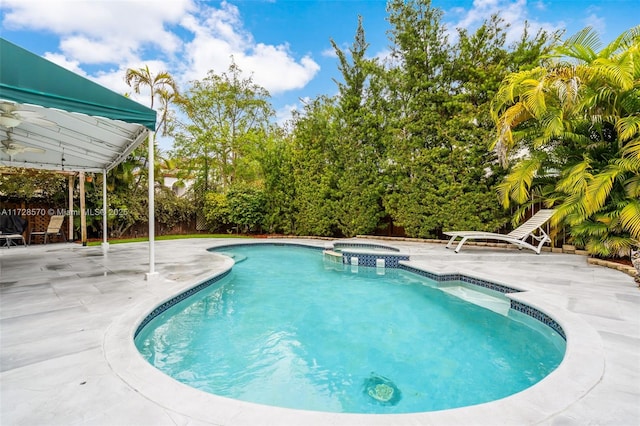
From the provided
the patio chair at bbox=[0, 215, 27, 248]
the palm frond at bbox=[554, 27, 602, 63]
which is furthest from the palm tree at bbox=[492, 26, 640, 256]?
the patio chair at bbox=[0, 215, 27, 248]

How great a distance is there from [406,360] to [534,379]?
1.29m

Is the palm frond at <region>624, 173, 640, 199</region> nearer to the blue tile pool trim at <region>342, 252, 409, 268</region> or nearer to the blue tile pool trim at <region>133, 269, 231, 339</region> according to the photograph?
the blue tile pool trim at <region>342, 252, 409, 268</region>

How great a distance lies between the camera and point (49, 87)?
3467mm

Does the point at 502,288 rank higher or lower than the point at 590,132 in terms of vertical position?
lower

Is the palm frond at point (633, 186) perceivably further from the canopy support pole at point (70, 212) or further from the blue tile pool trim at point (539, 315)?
the canopy support pole at point (70, 212)

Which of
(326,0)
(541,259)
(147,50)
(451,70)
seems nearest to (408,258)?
(541,259)

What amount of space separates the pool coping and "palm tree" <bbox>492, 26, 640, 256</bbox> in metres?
5.28

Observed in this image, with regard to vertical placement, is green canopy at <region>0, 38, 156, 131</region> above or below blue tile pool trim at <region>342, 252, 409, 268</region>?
above

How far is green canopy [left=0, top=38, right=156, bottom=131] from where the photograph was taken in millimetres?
3062

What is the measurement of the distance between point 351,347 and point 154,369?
231cm

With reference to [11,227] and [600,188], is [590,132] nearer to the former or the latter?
[600,188]

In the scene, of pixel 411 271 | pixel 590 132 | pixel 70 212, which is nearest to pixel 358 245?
pixel 411 271

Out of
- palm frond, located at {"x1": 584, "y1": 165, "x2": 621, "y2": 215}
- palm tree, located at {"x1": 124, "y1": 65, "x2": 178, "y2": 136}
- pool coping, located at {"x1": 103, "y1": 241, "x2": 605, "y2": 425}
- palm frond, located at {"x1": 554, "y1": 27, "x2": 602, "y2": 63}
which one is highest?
palm tree, located at {"x1": 124, "y1": 65, "x2": 178, "y2": 136}

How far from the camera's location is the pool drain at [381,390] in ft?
9.43
